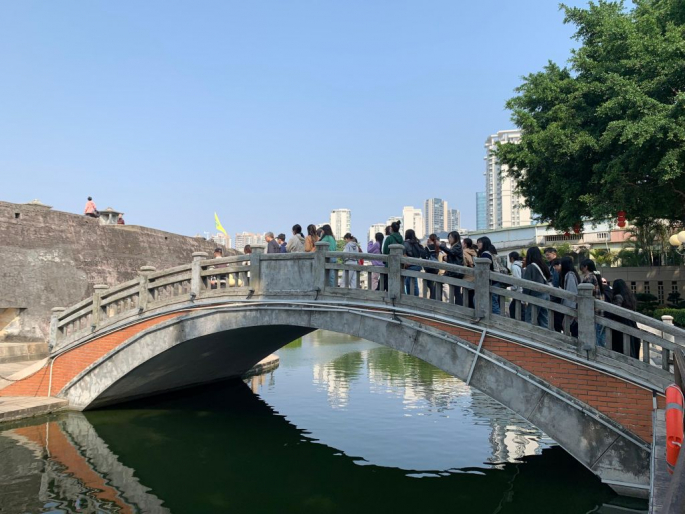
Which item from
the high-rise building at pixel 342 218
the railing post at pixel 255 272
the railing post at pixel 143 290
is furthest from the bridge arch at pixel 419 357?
the high-rise building at pixel 342 218

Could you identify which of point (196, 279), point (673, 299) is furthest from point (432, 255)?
point (673, 299)

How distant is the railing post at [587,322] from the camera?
771 cm

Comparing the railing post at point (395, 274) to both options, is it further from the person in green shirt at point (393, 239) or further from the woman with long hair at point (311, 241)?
the woman with long hair at point (311, 241)

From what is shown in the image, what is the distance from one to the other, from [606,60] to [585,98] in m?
1.22

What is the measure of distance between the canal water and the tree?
668cm

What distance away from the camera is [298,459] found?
10445mm

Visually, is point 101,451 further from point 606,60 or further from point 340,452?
point 606,60

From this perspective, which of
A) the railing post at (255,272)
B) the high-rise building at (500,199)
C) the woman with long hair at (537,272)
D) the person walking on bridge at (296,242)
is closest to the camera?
the woman with long hair at (537,272)

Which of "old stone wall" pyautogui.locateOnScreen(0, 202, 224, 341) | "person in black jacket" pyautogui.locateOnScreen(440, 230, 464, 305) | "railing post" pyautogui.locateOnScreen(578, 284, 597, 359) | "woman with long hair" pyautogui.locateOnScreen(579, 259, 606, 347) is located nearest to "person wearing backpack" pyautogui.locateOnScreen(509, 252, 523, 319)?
"person in black jacket" pyautogui.locateOnScreen(440, 230, 464, 305)

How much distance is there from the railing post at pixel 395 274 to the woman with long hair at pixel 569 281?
247cm

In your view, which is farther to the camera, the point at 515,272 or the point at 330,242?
the point at 330,242

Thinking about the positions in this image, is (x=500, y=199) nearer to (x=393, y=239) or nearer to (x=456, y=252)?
(x=393, y=239)

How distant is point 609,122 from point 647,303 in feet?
35.1

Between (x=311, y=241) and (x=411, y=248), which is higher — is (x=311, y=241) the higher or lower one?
the higher one
